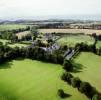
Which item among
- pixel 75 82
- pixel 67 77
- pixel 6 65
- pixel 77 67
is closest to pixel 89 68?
pixel 77 67

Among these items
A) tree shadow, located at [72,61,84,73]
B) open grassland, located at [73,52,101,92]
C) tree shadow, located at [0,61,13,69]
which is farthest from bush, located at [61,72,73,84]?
tree shadow, located at [0,61,13,69]

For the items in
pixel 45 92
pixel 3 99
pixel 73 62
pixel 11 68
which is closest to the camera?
pixel 3 99

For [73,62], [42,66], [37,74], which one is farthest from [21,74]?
[73,62]

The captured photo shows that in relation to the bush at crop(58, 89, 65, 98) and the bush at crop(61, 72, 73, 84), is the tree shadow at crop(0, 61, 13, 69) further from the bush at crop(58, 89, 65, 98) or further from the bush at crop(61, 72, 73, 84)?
the bush at crop(58, 89, 65, 98)

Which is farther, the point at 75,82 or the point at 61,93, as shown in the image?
the point at 75,82

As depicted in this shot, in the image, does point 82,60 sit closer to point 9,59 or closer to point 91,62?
point 91,62

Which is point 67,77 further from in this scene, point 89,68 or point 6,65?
point 6,65
